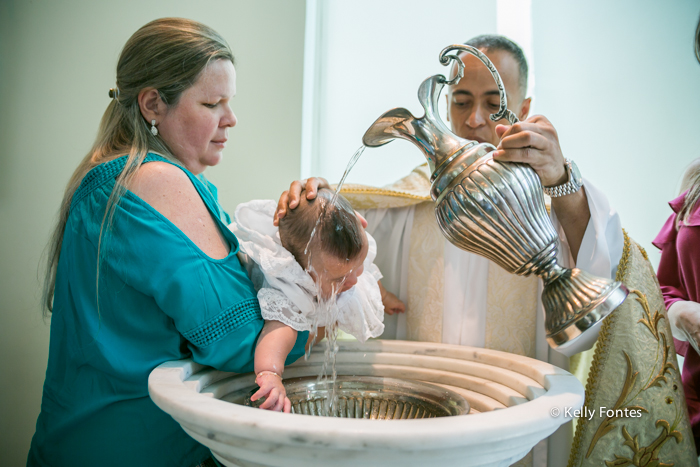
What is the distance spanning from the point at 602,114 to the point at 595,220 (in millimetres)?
1361

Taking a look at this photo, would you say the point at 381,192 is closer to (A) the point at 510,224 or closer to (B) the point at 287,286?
(B) the point at 287,286

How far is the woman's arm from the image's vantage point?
97cm

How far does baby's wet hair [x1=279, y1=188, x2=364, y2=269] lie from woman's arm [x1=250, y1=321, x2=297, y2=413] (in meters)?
0.19

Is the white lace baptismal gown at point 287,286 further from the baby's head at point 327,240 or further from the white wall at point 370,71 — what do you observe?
the white wall at point 370,71

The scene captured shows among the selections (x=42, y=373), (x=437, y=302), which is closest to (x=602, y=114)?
(x=437, y=302)

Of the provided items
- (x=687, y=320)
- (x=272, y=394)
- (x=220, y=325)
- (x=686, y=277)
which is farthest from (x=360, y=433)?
(x=686, y=277)

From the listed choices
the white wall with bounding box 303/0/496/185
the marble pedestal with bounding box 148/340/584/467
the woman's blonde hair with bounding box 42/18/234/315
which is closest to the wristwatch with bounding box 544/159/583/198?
the marble pedestal with bounding box 148/340/584/467

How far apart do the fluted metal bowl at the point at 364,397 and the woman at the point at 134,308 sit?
0.38ft

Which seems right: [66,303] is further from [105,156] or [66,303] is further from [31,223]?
[31,223]

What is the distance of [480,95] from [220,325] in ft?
3.64

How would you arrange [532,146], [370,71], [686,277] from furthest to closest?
[370,71], [686,277], [532,146]

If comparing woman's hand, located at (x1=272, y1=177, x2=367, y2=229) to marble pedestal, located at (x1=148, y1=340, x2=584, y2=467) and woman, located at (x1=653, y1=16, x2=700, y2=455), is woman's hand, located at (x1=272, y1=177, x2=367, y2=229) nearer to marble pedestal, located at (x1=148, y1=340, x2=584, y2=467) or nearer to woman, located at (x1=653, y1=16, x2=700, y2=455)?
marble pedestal, located at (x1=148, y1=340, x2=584, y2=467)

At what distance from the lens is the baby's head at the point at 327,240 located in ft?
3.86

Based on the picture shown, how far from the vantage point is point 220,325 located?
109cm
